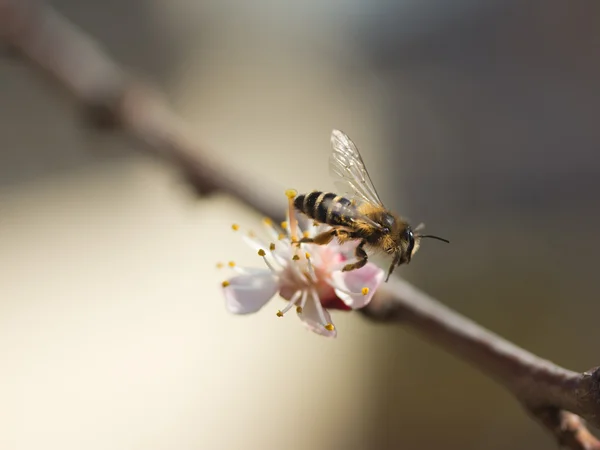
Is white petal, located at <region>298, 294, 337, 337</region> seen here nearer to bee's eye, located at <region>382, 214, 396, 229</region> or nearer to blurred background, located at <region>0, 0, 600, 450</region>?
bee's eye, located at <region>382, 214, 396, 229</region>

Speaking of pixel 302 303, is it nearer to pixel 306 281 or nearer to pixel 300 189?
pixel 306 281

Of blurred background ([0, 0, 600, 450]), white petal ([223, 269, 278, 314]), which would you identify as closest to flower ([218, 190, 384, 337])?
white petal ([223, 269, 278, 314])

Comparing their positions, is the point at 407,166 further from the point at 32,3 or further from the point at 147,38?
the point at 32,3

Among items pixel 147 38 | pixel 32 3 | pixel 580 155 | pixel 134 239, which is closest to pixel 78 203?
pixel 134 239

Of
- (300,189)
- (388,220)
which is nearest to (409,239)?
(388,220)

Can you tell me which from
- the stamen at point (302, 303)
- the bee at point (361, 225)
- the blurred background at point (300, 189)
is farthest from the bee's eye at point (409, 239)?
the blurred background at point (300, 189)

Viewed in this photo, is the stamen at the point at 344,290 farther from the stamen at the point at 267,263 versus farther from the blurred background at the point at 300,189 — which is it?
the blurred background at the point at 300,189
